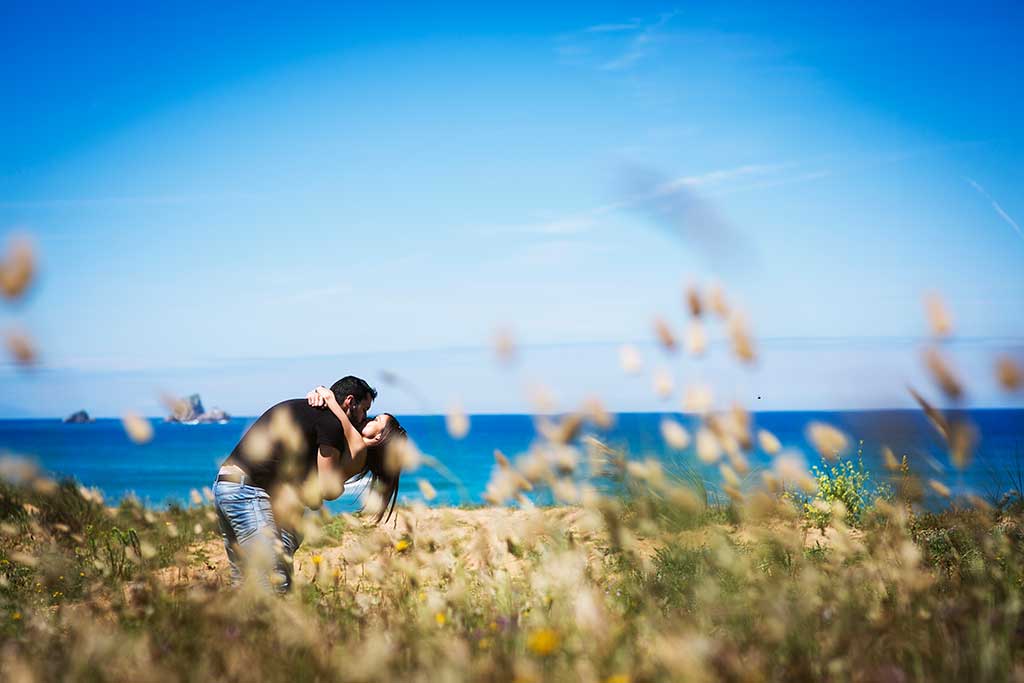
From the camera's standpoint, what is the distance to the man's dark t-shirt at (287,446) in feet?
14.5

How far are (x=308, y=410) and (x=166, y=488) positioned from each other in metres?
33.5

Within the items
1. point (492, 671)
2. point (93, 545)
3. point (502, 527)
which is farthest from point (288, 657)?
point (93, 545)

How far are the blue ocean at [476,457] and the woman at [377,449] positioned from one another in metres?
0.17

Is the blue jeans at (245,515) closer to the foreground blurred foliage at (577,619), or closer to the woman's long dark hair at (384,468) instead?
the foreground blurred foliage at (577,619)

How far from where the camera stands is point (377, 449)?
15.7 ft

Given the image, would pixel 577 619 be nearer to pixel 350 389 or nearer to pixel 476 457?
pixel 350 389

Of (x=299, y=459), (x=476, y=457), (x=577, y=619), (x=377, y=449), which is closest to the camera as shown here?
(x=577, y=619)

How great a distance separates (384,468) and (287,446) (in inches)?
27.3

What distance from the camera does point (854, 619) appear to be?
102 inches

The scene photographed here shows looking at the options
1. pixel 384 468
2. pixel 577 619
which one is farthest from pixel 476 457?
pixel 577 619

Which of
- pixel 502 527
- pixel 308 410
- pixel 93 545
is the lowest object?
pixel 93 545

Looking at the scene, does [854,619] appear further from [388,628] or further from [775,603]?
[388,628]

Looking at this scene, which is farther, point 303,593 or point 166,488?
point 166,488

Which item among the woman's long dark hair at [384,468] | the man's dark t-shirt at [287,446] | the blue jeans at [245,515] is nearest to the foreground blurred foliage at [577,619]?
the woman's long dark hair at [384,468]
